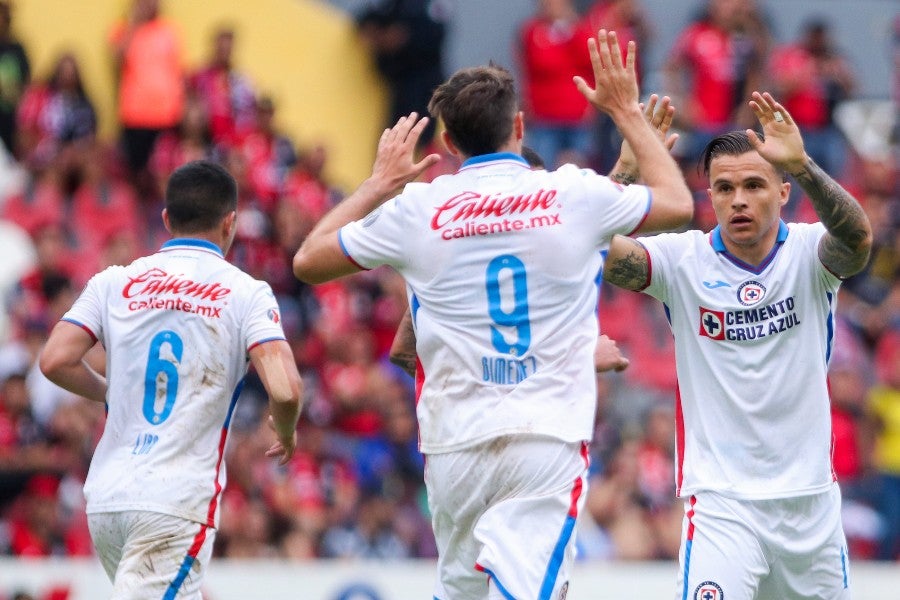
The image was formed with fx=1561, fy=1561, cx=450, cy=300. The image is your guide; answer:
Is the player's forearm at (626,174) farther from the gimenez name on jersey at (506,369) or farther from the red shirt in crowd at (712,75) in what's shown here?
the red shirt in crowd at (712,75)

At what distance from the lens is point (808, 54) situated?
1967 cm

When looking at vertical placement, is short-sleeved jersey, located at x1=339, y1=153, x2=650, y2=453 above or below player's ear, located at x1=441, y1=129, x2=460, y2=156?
below

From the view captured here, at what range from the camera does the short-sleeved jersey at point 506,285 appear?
265 inches

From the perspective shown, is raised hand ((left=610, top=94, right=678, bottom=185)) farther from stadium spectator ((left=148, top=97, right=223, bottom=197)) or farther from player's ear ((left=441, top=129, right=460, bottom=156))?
stadium spectator ((left=148, top=97, right=223, bottom=197))

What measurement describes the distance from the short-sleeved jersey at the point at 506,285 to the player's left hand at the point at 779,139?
0.86m

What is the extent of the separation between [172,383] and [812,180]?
3273mm

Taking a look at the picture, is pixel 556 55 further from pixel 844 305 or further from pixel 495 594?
pixel 495 594

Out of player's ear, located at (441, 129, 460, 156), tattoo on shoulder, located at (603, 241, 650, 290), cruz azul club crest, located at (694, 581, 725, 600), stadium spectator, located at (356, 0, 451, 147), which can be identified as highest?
stadium spectator, located at (356, 0, 451, 147)

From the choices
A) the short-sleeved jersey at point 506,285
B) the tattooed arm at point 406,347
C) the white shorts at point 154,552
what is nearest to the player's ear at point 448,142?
the short-sleeved jersey at point 506,285

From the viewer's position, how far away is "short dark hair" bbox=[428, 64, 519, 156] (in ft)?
22.3

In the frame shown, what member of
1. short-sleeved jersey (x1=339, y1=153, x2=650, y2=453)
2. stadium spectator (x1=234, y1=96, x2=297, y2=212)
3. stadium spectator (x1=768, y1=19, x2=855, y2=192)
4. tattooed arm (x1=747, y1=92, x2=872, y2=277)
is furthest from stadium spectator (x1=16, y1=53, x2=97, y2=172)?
tattooed arm (x1=747, y1=92, x2=872, y2=277)

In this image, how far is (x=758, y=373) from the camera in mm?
7766

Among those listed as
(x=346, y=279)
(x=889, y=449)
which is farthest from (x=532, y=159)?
(x=889, y=449)

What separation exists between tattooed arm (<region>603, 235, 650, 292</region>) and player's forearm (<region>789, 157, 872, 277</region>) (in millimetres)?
953
